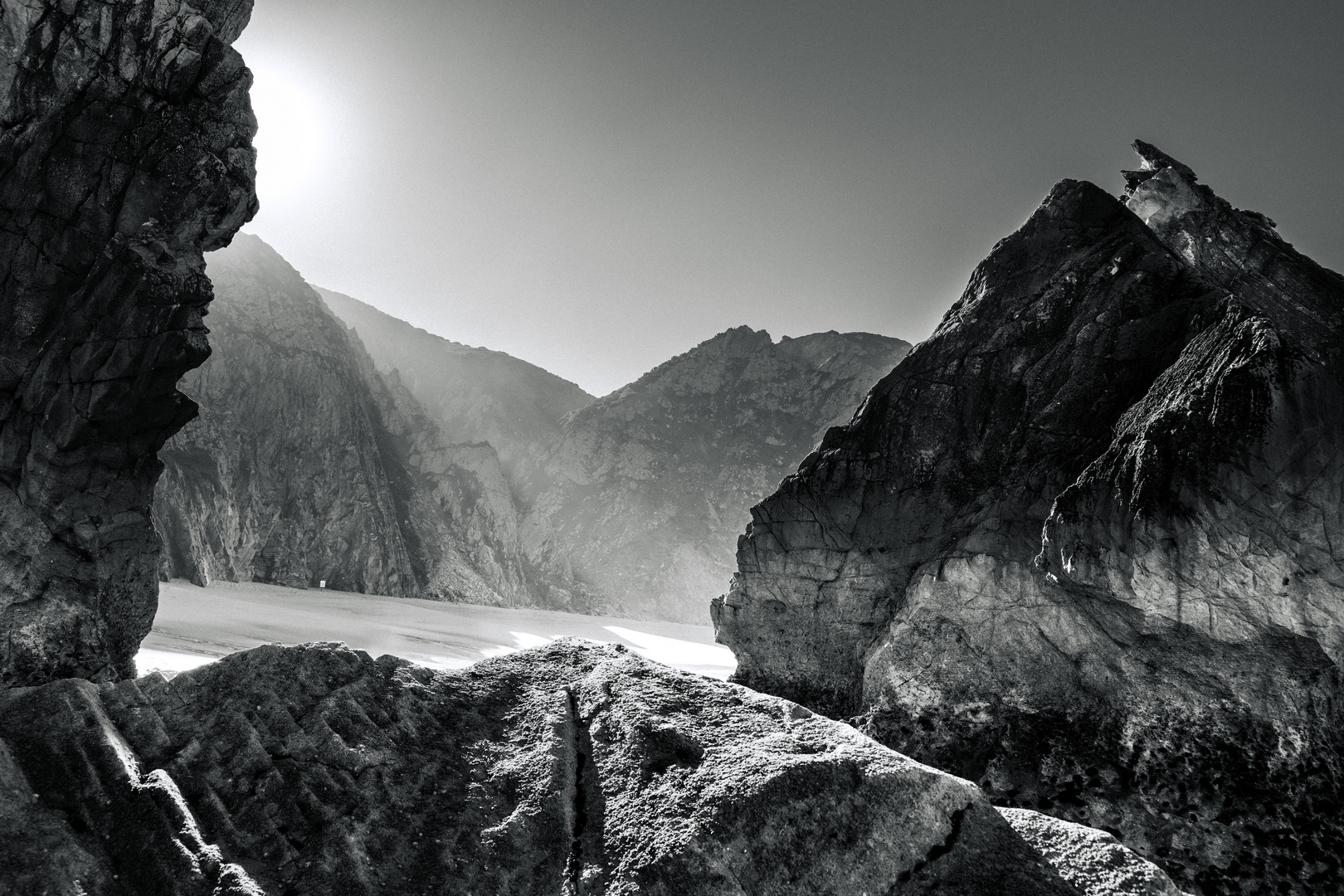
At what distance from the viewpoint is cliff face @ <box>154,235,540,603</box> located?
4412 cm

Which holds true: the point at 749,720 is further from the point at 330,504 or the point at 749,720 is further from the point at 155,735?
the point at 330,504

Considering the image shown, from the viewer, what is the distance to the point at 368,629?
30.4 m

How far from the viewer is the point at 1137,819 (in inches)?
368

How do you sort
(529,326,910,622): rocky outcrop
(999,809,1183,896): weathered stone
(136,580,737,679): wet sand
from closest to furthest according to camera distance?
(999,809,1183,896): weathered stone < (136,580,737,679): wet sand < (529,326,910,622): rocky outcrop

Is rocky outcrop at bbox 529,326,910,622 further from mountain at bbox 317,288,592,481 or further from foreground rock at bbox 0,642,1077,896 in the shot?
foreground rock at bbox 0,642,1077,896

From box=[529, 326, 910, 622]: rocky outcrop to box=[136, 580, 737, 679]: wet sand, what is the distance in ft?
52.1

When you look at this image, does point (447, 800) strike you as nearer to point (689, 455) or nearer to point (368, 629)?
point (368, 629)

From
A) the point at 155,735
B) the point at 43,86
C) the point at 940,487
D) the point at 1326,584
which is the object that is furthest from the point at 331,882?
the point at 43,86

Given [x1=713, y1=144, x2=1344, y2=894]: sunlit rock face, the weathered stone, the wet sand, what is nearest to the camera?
the weathered stone

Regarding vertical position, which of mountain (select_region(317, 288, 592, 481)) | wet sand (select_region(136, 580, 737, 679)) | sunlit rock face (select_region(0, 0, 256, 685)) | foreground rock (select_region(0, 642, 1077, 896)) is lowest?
wet sand (select_region(136, 580, 737, 679))

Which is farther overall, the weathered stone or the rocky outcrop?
the rocky outcrop

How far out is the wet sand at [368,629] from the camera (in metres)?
20.2

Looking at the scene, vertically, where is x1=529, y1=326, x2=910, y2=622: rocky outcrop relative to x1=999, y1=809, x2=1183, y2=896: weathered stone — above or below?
above

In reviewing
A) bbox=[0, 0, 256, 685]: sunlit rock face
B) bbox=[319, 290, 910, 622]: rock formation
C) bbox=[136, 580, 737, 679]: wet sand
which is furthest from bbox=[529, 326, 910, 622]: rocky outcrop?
bbox=[0, 0, 256, 685]: sunlit rock face
